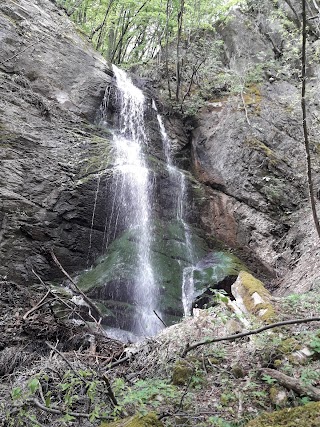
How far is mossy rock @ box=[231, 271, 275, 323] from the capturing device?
455 cm

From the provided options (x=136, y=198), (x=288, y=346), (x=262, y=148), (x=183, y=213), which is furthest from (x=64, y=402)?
(x=262, y=148)

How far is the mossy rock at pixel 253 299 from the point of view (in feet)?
14.9

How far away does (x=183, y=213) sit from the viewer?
10.9 metres

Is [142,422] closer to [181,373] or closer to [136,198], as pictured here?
[181,373]

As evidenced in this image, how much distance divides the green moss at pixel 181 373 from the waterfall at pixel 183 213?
3522mm

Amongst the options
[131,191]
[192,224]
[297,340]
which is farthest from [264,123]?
[297,340]

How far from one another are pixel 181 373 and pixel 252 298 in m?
1.77

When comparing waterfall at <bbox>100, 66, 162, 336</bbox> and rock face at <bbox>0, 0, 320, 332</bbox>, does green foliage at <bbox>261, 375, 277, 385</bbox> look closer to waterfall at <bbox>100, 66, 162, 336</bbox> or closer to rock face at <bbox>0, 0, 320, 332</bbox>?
waterfall at <bbox>100, 66, 162, 336</bbox>

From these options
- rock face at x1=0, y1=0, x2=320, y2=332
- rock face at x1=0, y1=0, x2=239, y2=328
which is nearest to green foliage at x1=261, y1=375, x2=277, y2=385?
rock face at x1=0, y1=0, x2=320, y2=332

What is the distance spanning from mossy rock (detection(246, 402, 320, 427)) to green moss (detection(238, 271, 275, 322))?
203cm

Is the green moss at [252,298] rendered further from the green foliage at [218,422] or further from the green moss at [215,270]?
the green moss at [215,270]

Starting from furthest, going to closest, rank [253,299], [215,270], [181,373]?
1. [215,270]
2. [253,299]
3. [181,373]

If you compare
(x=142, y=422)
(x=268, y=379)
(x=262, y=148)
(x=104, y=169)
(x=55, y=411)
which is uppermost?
(x=262, y=148)

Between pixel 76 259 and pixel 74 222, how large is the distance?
880 millimetres
